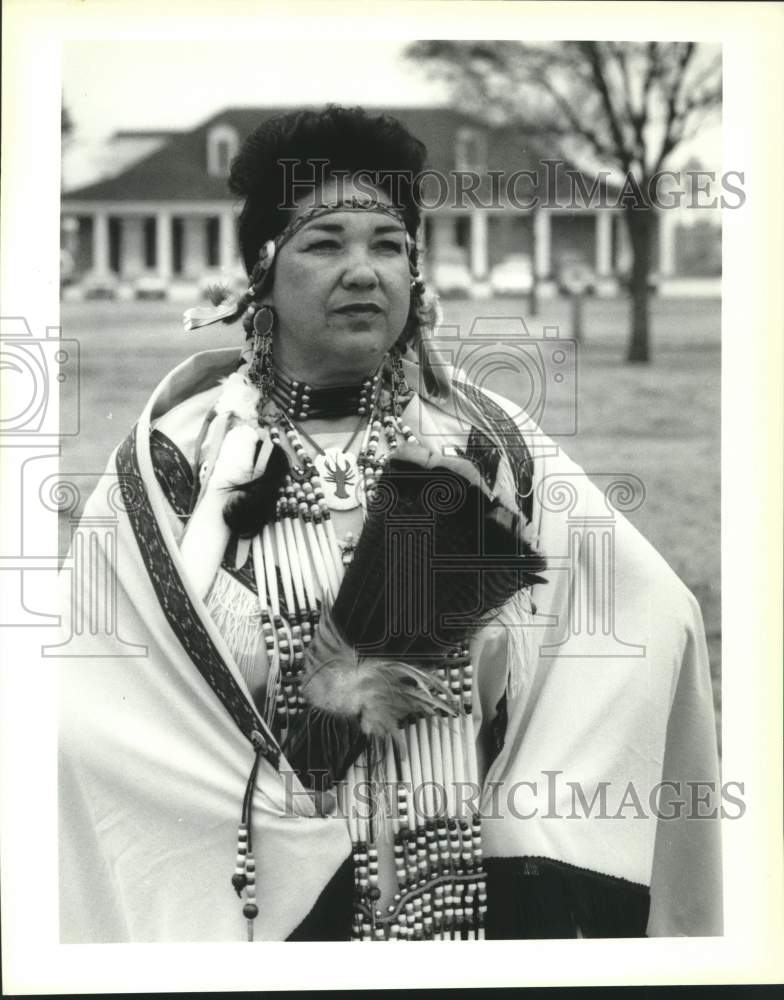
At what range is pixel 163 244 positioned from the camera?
8.71 feet

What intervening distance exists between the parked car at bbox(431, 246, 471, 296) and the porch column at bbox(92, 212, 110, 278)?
0.63 meters

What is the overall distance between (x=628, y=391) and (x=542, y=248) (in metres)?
0.33

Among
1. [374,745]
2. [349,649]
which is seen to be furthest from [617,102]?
[374,745]

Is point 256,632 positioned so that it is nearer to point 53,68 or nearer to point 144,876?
point 144,876

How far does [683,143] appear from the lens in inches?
108

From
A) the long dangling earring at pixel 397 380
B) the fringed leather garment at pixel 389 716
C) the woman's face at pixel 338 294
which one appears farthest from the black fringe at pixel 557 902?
the woman's face at pixel 338 294

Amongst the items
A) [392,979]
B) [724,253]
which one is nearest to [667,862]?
[392,979]

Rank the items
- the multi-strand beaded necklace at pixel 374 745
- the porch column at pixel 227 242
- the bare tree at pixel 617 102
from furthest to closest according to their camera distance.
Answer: the bare tree at pixel 617 102 < the porch column at pixel 227 242 < the multi-strand beaded necklace at pixel 374 745

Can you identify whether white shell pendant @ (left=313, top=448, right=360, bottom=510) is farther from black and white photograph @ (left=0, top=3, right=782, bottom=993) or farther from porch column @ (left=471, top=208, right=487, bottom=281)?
porch column @ (left=471, top=208, right=487, bottom=281)

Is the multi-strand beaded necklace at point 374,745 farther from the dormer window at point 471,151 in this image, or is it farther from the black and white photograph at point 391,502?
the dormer window at point 471,151

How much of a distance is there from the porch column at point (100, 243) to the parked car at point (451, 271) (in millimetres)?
634

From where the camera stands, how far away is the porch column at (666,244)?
9.01 feet

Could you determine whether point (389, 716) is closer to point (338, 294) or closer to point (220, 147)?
point (338, 294)

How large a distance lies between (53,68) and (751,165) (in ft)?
4.49
